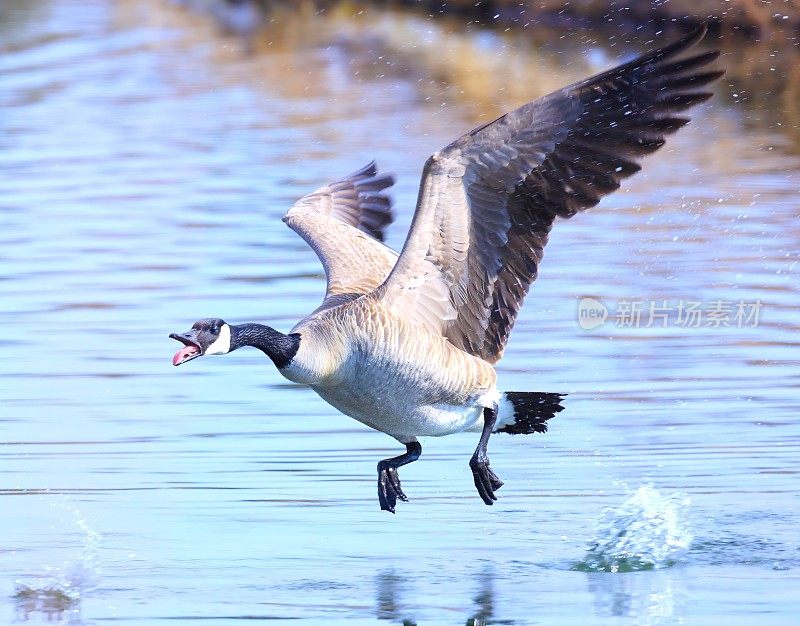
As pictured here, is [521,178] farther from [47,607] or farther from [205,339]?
[47,607]

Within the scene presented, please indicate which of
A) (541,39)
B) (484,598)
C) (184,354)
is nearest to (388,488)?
(484,598)

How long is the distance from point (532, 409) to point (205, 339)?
6.02ft

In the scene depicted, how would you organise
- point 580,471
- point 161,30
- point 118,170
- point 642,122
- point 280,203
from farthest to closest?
→ point 161,30 → point 118,170 → point 280,203 → point 580,471 → point 642,122

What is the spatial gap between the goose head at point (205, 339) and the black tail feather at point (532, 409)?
5.22 ft

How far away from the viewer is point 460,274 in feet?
28.2

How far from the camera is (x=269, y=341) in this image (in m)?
8.06

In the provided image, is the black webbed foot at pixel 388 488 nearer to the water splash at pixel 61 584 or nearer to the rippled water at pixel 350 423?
the rippled water at pixel 350 423

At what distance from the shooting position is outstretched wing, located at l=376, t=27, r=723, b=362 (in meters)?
8.06

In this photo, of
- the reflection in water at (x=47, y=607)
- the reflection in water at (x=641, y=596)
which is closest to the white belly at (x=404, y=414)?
the reflection in water at (x=641, y=596)

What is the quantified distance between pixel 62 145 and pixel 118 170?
2.31 m

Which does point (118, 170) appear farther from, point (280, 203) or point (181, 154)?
point (280, 203)

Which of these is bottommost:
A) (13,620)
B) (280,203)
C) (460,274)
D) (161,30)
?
(13,620)

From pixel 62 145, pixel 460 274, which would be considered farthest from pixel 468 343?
pixel 62 145

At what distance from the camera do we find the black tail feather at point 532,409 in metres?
8.70
